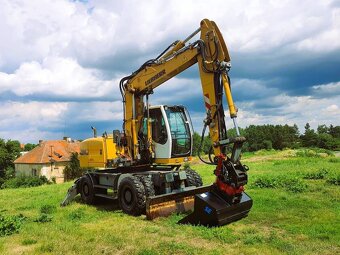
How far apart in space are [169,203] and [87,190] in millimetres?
4075

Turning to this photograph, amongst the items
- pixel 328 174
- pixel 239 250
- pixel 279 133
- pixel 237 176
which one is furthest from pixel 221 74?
pixel 279 133

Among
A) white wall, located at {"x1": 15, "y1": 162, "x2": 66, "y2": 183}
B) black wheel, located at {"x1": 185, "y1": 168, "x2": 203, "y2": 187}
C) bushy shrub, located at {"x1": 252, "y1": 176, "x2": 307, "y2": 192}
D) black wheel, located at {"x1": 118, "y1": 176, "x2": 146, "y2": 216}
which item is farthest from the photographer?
white wall, located at {"x1": 15, "y1": 162, "x2": 66, "y2": 183}

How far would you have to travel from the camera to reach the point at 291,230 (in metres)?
7.79


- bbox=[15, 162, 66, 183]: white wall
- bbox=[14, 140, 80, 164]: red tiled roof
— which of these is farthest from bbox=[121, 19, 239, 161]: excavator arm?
bbox=[14, 140, 80, 164]: red tiled roof

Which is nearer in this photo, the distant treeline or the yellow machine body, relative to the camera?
the yellow machine body

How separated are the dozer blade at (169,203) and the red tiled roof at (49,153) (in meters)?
46.0

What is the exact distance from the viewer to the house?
52656 mm

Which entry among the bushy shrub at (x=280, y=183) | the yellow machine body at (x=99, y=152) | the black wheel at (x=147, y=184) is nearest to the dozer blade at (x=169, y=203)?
the black wheel at (x=147, y=184)

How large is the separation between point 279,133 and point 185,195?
72.7 m

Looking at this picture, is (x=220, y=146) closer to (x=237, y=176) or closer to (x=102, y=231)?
(x=237, y=176)

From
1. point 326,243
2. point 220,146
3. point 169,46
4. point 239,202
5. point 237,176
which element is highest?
point 169,46

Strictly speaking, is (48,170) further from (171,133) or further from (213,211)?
(213,211)

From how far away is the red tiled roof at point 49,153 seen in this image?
53.6 m

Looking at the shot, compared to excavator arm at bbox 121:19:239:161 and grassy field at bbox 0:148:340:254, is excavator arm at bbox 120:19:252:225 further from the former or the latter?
grassy field at bbox 0:148:340:254
